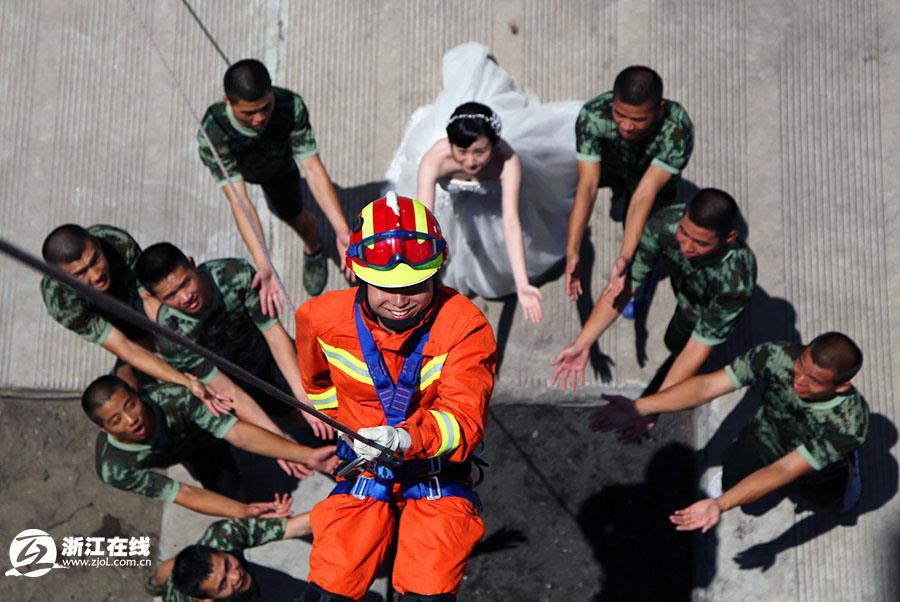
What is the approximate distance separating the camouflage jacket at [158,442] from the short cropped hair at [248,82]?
5.00 ft

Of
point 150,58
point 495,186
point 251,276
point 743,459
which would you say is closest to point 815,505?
point 743,459

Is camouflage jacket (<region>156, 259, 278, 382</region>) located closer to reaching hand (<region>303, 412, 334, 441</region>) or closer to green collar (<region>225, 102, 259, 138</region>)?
reaching hand (<region>303, 412, 334, 441</region>)

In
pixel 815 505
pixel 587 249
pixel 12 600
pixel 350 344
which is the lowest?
pixel 12 600

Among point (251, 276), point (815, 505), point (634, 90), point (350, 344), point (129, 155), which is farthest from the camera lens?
point (129, 155)

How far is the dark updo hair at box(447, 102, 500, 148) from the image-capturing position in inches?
180

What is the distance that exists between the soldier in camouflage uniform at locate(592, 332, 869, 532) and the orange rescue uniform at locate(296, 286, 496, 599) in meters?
1.44

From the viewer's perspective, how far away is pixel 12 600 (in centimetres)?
552

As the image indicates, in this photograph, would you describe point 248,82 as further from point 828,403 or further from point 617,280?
point 828,403

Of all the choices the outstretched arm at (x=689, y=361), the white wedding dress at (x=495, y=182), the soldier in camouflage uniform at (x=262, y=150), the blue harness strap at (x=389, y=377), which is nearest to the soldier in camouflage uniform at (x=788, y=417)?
the outstretched arm at (x=689, y=361)

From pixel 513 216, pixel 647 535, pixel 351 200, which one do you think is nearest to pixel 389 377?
pixel 513 216

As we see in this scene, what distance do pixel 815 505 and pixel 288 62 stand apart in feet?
14.2

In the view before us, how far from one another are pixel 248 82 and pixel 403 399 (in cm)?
206

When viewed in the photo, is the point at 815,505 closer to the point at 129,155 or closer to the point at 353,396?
the point at 353,396
